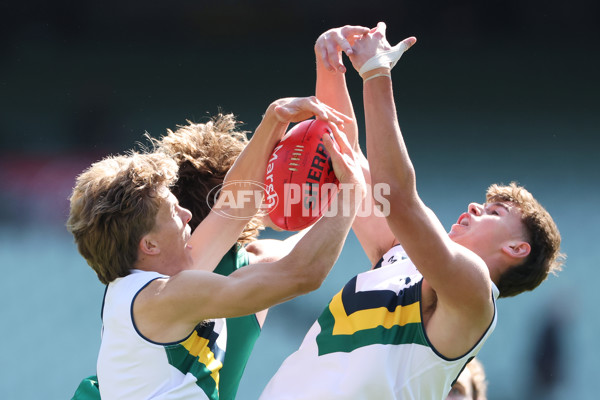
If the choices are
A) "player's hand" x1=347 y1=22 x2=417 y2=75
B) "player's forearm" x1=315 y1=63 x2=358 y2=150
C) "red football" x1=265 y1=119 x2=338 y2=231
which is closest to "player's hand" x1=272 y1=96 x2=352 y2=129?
"red football" x1=265 y1=119 x2=338 y2=231

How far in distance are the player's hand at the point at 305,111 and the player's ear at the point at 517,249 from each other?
71 cm

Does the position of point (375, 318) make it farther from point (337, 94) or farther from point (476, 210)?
point (337, 94)

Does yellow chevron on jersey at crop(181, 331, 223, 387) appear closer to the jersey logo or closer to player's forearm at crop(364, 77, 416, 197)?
the jersey logo

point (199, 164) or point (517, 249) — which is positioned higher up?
point (199, 164)

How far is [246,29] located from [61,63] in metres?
1.36

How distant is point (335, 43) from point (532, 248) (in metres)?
0.99

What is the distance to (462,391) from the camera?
3418mm

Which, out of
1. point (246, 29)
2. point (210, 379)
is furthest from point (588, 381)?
point (246, 29)

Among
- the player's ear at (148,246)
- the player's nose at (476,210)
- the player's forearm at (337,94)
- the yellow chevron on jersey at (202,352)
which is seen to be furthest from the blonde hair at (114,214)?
the player's nose at (476,210)

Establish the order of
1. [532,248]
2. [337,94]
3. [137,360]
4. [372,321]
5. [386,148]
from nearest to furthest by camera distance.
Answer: [386,148] → [137,360] → [372,321] → [532,248] → [337,94]

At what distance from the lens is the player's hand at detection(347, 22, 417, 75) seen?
77.2 inches

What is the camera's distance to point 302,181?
2193 millimetres

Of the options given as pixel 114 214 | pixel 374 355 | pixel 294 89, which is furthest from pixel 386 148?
pixel 294 89

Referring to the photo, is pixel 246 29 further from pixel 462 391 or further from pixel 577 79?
pixel 462 391
